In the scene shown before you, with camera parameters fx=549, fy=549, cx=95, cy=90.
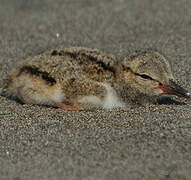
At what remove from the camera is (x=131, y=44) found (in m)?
6.04

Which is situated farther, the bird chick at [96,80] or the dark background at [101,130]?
the bird chick at [96,80]

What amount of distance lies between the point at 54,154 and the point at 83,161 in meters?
0.23

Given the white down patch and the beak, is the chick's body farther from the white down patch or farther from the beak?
the beak

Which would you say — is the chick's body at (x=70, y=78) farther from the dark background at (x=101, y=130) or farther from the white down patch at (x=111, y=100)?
the dark background at (x=101, y=130)

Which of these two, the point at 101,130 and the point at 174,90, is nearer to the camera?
the point at 101,130

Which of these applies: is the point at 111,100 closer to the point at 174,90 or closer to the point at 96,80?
the point at 96,80

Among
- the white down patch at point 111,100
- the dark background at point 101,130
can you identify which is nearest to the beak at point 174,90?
the dark background at point 101,130

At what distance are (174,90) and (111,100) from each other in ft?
1.63

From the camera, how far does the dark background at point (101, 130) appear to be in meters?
3.23

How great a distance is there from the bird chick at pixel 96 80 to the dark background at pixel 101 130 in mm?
108

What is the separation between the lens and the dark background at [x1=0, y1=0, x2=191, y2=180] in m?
3.23

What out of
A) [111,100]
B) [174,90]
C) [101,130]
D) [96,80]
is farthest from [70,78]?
[174,90]

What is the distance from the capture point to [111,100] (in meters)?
4.32

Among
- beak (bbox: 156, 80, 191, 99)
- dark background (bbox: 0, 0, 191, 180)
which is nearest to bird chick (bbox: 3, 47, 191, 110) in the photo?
beak (bbox: 156, 80, 191, 99)
